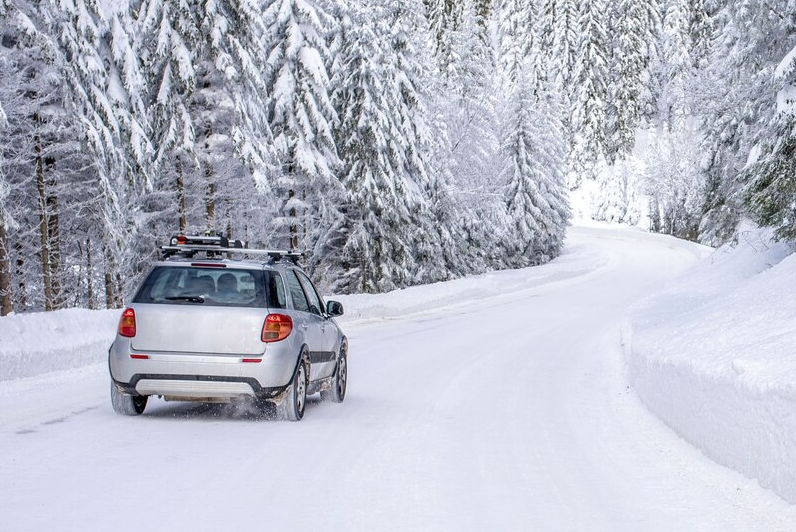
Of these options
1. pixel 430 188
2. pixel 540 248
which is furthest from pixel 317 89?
pixel 540 248

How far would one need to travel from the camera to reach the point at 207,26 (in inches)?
1127

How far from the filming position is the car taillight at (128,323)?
30.2 ft

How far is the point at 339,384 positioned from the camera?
11570 mm

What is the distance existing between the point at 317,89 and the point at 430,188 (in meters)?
11.8

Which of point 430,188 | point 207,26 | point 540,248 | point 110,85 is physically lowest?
point 540,248

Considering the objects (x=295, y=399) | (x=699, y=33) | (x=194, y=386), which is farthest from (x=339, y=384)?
(x=699, y=33)

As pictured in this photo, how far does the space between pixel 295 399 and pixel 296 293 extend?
1.52 meters

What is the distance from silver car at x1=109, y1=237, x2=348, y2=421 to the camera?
9.09m

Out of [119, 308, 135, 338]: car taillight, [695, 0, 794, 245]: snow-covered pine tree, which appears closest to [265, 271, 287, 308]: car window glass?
[119, 308, 135, 338]: car taillight

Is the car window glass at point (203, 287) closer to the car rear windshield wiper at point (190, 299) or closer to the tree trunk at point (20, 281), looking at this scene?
the car rear windshield wiper at point (190, 299)

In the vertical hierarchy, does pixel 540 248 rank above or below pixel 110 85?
below

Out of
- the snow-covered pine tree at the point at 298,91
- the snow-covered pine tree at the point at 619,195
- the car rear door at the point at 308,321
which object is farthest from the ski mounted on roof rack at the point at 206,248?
the snow-covered pine tree at the point at 619,195

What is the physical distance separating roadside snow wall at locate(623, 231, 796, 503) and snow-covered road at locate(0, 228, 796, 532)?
23cm

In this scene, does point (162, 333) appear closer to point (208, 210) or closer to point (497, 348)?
point (497, 348)
